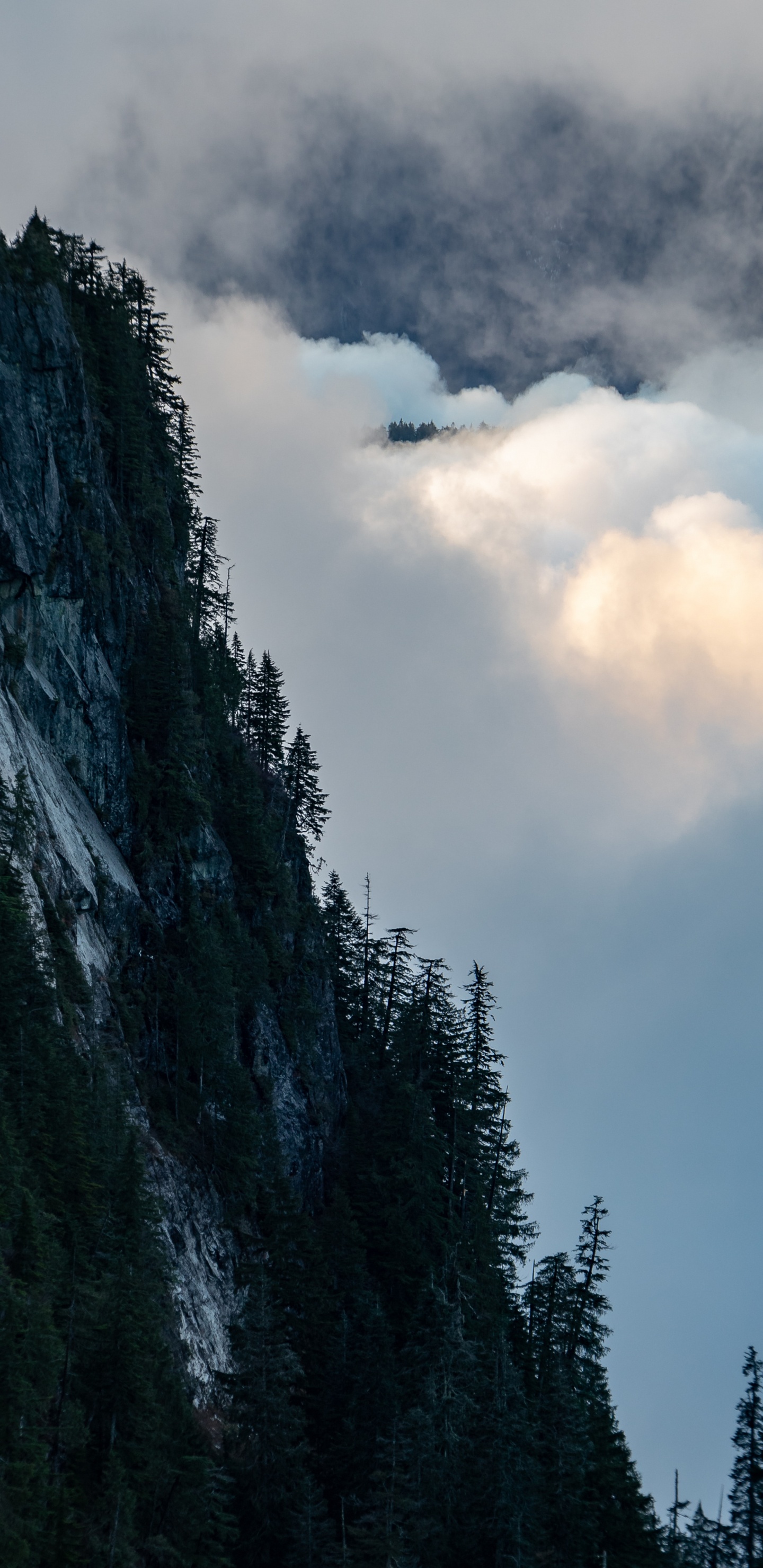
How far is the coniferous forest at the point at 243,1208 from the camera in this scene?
2817 centimetres

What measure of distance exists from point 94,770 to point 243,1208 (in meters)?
22.3

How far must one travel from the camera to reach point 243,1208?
2058 inches

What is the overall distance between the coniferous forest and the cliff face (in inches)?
18.5

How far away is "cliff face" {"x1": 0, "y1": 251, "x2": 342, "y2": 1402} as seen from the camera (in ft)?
156

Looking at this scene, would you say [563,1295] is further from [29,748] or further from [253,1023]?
[29,748]

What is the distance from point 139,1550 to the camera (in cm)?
2691

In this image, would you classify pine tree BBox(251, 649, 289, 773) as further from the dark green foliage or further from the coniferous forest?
the dark green foliage

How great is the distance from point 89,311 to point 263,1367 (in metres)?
60.5

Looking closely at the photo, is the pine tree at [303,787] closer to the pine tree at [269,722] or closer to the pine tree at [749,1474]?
the pine tree at [269,722]

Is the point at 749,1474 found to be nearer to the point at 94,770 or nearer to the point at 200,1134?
the point at 200,1134

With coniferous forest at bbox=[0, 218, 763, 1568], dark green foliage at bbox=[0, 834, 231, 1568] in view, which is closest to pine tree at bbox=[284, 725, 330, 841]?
coniferous forest at bbox=[0, 218, 763, 1568]

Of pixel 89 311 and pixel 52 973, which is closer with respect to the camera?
pixel 52 973

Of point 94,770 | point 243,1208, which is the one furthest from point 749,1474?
point 94,770

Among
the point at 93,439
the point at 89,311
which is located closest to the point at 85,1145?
the point at 93,439
